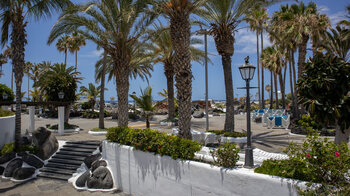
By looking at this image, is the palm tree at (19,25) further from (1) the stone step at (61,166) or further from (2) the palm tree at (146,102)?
(2) the palm tree at (146,102)

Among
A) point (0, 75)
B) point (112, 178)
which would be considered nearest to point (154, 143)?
point (112, 178)

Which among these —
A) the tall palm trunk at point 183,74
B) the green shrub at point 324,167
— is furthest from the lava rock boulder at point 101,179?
the green shrub at point 324,167

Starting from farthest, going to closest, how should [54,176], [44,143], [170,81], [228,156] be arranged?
1. [170,81]
2. [44,143]
3. [54,176]
4. [228,156]

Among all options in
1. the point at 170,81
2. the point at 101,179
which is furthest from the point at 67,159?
the point at 170,81

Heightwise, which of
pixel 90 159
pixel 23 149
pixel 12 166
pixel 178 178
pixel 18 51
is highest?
pixel 18 51

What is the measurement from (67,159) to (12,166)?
92.0 inches

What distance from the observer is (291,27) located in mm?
18906

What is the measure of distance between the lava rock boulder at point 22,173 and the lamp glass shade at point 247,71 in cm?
1013

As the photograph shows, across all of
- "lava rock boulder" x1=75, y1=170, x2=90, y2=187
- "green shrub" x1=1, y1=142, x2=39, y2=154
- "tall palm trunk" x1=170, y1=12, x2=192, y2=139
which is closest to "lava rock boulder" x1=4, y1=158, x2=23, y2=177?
"green shrub" x1=1, y1=142, x2=39, y2=154

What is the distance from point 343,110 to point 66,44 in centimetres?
4015

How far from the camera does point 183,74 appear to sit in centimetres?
846

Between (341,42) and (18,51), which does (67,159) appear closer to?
(18,51)

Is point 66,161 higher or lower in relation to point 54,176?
higher

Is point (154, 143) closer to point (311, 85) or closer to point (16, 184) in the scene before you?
point (311, 85)
